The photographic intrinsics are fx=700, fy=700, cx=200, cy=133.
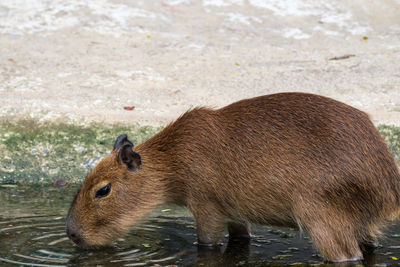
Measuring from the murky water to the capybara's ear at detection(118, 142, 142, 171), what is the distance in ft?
1.75

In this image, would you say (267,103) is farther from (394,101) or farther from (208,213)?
(394,101)

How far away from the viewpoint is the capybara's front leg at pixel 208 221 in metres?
4.62

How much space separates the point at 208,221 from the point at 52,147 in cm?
227

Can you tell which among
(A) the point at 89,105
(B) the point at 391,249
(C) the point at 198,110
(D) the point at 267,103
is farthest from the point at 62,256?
(A) the point at 89,105

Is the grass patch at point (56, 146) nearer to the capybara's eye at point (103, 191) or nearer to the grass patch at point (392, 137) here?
the grass patch at point (392, 137)

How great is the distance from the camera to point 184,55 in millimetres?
8602

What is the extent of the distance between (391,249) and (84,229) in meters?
2.00

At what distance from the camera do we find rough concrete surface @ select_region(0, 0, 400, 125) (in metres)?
7.18

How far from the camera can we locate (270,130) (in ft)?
14.7

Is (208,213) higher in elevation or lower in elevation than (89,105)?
lower

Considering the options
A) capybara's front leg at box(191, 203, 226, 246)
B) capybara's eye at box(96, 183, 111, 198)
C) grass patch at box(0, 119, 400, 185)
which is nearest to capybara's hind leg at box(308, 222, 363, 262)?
capybara's front leg at box(191, 203, 226, 246)

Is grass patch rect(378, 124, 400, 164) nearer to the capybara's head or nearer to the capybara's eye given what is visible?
the capybara's head

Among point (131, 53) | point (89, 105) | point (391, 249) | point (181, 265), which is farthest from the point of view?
point (131, 53)

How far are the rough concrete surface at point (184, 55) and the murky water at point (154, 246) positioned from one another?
1739 mm
